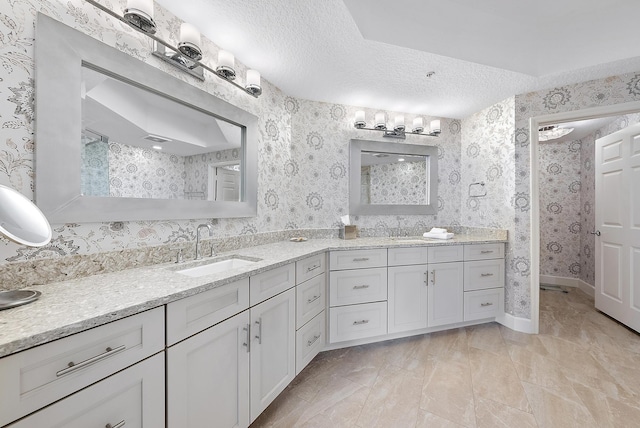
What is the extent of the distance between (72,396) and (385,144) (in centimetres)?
280

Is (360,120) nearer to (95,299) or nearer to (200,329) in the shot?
(200,329)

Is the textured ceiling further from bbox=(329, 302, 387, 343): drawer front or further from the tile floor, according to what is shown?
the tile floor

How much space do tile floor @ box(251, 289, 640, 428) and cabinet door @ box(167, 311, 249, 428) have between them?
36 cm

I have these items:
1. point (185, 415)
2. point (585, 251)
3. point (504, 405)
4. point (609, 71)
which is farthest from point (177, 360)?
point (585, 251)

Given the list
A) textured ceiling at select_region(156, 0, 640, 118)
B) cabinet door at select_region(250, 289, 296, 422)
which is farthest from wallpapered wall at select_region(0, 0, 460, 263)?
cabinet door at select_region(250, 289, 296, 422)

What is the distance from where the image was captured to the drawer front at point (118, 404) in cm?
65

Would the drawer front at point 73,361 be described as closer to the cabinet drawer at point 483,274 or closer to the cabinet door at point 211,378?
the cabinet door at point 211,378

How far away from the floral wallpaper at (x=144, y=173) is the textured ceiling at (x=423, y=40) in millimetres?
860

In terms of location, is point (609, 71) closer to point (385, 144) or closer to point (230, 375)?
point (385, 144)

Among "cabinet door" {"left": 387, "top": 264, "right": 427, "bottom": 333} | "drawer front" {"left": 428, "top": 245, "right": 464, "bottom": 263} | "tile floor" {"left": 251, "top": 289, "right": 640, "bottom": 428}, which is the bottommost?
"tile floor" {"left": 251, "top": 289, "right": 640, "bottom": 428}

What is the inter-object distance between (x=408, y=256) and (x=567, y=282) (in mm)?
3329

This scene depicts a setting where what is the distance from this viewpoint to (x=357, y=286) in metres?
2.10

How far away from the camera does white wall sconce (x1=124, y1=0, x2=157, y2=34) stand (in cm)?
113

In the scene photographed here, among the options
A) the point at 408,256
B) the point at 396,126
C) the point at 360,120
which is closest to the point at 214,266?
the point at 408,256
